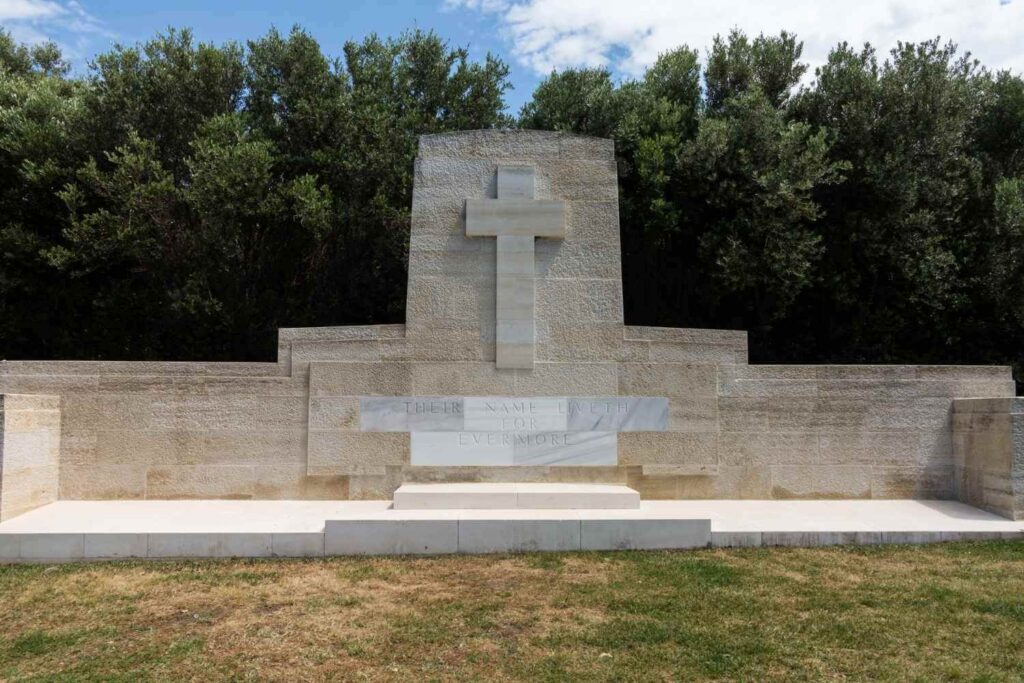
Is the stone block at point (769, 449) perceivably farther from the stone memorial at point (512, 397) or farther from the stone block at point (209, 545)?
the stone block at point (209, 545)

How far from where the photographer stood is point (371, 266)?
17.4 m

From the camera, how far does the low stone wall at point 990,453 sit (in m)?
9.05

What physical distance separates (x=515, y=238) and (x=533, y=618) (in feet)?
18.7

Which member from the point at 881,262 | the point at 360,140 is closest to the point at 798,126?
the point at 881,262

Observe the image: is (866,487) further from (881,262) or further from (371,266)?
(371,266)

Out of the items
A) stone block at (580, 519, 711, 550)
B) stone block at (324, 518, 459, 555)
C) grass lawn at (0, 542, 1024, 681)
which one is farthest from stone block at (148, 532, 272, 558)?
stone block at (580, 519, 711, 550)

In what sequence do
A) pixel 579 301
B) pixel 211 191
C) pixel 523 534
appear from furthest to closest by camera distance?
pixel 211 191 → pixel 579 301 → pixel 523 534

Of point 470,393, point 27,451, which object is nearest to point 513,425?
point 470,393

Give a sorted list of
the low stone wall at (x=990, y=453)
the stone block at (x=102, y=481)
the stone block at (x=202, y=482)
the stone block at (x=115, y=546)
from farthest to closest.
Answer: the stone block at (x=202, y=482) → the stone block at (x=102, y=481) → the low stone wall at (x=990, y=453) → the stone block at (x=115, y=546)

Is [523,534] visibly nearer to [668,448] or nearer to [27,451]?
[668,448]

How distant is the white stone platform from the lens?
777 centimetres

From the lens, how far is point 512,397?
10.2 meters

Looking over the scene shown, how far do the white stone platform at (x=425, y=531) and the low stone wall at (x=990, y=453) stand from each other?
1.24 feet

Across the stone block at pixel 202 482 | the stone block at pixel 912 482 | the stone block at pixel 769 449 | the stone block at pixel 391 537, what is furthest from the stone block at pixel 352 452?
the stone block at pixel 912 482
